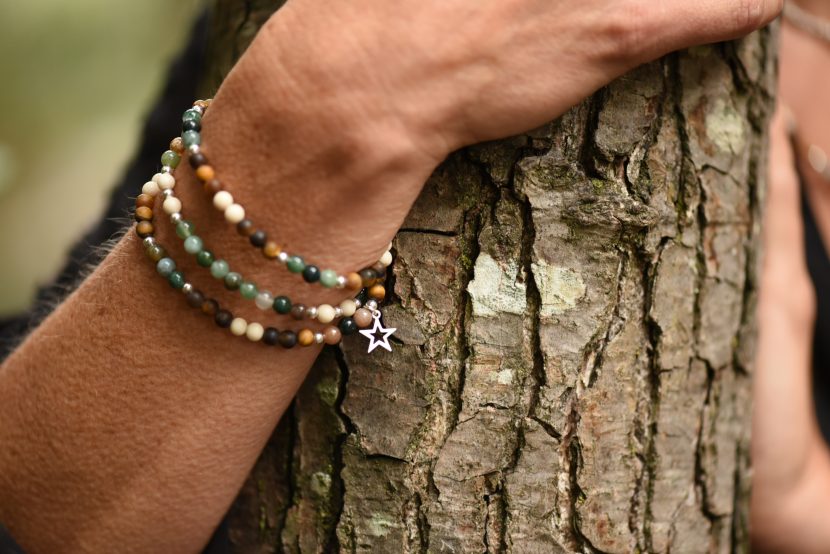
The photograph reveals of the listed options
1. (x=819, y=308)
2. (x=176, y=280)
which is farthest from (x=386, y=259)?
(x=819, y=308)

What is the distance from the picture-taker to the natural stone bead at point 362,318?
2.97 feet

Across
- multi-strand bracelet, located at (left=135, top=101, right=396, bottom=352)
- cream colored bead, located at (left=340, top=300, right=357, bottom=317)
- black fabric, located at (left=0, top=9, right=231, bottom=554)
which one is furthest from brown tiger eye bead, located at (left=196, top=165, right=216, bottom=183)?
black fabric, located at (left=0, top=9, right=231, bottom=554)

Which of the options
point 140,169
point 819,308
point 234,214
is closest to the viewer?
point 234,214

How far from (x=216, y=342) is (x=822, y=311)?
1.53 meters

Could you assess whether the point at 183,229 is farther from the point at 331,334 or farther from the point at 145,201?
the point at 331,334

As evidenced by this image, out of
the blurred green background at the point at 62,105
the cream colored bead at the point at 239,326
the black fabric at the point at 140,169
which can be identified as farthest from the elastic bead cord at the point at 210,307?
the blurred green background at the point at 62,105

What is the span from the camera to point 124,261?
927 millimetres

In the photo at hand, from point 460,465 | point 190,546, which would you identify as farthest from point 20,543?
point 460,465

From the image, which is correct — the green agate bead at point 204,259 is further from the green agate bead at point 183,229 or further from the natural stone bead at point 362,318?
the natural stone bead at point 362,318

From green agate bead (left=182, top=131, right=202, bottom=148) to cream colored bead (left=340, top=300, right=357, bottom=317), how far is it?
257 mm

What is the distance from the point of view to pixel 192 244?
837 mm

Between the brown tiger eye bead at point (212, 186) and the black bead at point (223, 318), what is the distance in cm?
14

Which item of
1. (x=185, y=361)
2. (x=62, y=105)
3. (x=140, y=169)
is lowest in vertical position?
(x=185, y=361)

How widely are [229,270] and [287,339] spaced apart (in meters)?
0.11
